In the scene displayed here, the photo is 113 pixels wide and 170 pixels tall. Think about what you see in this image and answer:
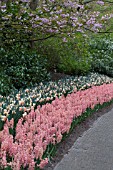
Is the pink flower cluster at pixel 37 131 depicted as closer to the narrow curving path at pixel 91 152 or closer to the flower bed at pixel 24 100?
the flower bed at pixel 24 100

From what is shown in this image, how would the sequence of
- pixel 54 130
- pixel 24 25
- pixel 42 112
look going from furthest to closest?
pixel 24 25
pixel 42 112
pixel 54 130

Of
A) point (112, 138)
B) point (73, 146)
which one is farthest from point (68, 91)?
point (73, 146)

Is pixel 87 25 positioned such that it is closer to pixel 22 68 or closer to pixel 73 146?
pixel 22 68

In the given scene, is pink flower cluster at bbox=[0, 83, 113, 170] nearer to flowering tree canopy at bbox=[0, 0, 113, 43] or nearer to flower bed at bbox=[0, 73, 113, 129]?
flower bed at bbox=[0, 73, 113, 129]

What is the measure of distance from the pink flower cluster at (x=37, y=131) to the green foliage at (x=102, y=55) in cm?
902

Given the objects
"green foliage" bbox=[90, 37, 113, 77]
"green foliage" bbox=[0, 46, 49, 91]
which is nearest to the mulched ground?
"green foliage" bbox=[0, 46, 49, 91]

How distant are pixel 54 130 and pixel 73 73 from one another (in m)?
10.1

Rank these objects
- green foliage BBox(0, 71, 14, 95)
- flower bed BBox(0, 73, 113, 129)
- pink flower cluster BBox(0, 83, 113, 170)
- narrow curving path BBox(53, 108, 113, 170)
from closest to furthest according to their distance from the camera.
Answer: pink flower cluster BBox(0, 83, 113, 170) < narrow curving path BBox(53, 108, 113, 170) < flower bed BBox(0, 73, 113, 129) < green foliage BBox(0, 71, 14, 95)

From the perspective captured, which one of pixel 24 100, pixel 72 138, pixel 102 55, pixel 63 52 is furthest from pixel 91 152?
pixel 102 55

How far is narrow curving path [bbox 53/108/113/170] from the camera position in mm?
5613

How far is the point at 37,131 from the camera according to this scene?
5.89 m

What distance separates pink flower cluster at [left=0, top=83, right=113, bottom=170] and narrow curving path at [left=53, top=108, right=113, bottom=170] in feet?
1.14

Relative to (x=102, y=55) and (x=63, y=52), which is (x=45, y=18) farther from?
(x=102, y=55)

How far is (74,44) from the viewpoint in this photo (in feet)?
47.2
